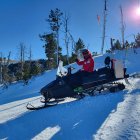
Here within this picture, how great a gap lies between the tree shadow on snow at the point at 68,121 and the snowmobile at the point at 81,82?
1.35 metres

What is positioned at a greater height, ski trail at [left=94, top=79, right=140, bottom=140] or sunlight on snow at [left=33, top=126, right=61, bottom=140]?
ski trail at [left=94, top=79, right=140, bottom=140]

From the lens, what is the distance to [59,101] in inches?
477

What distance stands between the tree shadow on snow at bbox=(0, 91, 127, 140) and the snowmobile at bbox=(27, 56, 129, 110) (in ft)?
4.43

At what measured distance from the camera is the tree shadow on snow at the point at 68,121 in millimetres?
7679

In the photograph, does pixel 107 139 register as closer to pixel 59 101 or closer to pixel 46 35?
pixel 59 101

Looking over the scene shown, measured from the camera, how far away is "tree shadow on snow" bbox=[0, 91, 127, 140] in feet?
25.2

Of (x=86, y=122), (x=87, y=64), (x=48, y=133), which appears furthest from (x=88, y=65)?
(x=48, y=133)

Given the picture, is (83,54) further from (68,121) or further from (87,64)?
(68,121)

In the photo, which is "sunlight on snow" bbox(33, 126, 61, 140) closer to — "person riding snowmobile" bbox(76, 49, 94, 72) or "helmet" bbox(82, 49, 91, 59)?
"person riding snowmobile" bbox(76, 49, 94, 72)

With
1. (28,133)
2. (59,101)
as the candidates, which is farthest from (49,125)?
(59,101)

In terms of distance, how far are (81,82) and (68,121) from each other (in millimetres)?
3625

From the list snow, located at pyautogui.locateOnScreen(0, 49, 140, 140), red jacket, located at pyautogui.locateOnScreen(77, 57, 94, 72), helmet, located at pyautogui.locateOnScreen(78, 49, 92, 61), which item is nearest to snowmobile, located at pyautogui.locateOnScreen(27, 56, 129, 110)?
red jacket, located at pyautogui.locateOnScreen(77, 57, 94, 72)

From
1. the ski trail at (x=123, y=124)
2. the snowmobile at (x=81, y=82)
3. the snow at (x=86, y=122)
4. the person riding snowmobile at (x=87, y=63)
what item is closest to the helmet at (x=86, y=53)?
the person riding snowmobile at (x=87, y=63)

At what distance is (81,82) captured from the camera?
12172 mm
